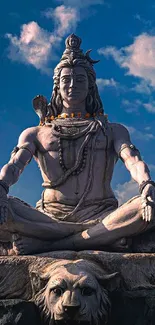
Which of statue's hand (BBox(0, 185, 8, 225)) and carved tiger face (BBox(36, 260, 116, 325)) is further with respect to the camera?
statue's hand (BBox(0, 185, 8, 225))

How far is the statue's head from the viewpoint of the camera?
8898 mm

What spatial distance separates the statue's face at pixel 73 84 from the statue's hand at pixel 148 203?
2533mm

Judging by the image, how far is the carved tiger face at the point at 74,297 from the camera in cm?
598

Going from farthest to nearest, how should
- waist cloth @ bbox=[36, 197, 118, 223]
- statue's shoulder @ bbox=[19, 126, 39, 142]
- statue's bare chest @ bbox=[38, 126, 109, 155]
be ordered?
statue's shoulder @ bbox=[19, 126, 39, 142] → statue's bare chest @ bbox=[38, 126, 109, 155] → waist cloth @ bbox=[36, 197, 118, 223]

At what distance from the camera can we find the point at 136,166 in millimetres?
7965

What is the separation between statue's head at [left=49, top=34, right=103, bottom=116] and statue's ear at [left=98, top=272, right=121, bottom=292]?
3425 millimetres

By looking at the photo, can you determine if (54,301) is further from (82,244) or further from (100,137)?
(100,137)

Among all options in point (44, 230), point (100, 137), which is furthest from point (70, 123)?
point (44, 230)

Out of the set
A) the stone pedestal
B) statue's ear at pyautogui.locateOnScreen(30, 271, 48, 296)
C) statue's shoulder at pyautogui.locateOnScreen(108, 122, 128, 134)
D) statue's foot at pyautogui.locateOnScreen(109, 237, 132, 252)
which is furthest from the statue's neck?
statue's ear at pyautogui.locateOnScreen(30, 271, 48, 296)

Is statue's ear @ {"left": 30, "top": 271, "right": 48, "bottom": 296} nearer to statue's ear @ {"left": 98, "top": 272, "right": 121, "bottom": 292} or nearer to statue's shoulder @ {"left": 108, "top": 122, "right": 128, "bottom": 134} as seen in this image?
statue's ear @ {"left": 98, "top": 272, "right": 121, "bottom": 292}

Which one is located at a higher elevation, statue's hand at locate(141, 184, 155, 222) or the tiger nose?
statue's hand at locate(141, 184, 155, 222)

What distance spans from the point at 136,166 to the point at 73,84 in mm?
1809

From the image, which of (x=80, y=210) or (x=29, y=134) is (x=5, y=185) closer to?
(x=80, y=210)

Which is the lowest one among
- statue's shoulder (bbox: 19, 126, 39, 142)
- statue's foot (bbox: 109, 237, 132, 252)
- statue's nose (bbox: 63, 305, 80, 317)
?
statue's nose (bbox: 63, 305, 80, 317)
